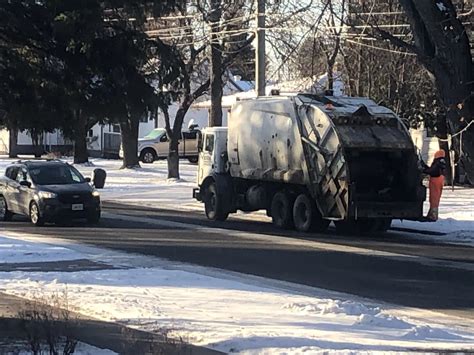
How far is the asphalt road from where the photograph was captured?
45.5 feet

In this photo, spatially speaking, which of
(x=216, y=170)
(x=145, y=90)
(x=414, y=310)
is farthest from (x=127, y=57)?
(x=216, y=170)

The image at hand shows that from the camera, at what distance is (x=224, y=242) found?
19922 mm

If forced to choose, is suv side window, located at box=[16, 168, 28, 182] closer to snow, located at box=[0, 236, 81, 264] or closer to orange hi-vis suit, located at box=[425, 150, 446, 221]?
snow, located at box=[0, 236, 81, 264]

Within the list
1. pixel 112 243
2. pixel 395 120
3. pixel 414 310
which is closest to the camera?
pixel 414 310

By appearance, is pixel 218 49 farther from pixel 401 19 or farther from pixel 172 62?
pixel 172 62

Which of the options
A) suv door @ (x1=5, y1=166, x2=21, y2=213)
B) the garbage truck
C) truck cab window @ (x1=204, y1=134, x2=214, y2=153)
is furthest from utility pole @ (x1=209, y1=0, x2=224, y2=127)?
suv door @ (x1=5, y1=166, x2=21, y2=213)

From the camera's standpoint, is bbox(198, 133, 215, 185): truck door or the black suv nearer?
the black suv

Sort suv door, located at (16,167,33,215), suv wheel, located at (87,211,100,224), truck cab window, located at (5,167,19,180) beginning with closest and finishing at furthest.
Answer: suv wheel, located at (87,211,100,224), suv door, located at (16,167,33,215), truck cab window, located at (5,167,19,180)

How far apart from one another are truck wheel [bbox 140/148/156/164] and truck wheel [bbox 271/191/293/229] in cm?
3426

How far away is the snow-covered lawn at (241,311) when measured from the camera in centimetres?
926

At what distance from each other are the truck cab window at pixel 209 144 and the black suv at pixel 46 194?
4017 mm

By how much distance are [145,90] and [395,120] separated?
12.6m

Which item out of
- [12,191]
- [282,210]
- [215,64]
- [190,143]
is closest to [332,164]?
[282,210]

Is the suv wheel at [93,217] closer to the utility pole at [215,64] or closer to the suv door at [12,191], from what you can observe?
the suv door at [12,191]
